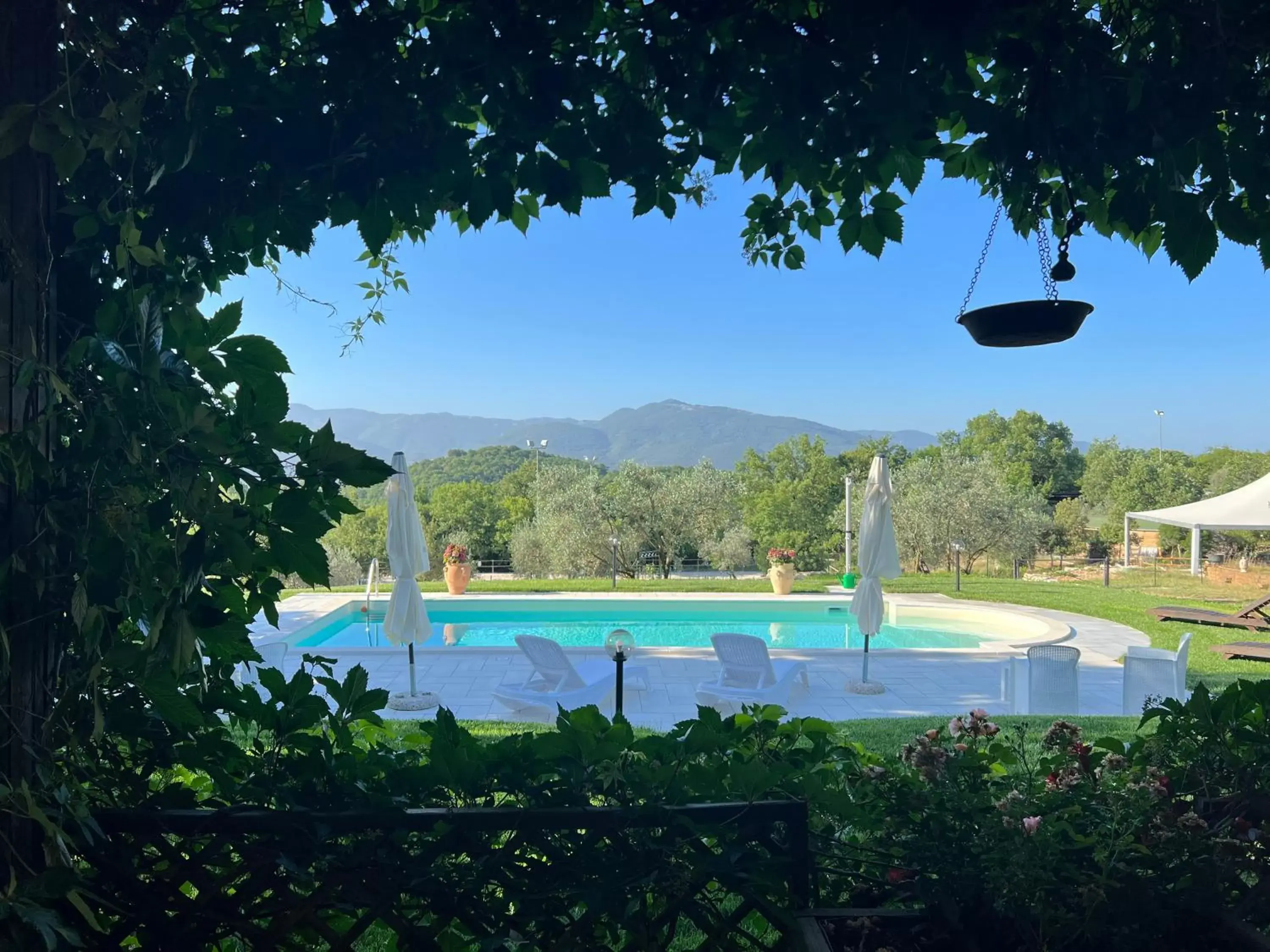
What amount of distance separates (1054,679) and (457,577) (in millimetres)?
10599

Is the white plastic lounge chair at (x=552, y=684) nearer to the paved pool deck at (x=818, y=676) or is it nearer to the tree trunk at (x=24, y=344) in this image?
the paved pool deck at (x=818, y=676)

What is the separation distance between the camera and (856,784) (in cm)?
176

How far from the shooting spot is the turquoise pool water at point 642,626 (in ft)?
41.2

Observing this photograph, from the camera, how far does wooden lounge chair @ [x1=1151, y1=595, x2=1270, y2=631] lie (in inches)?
437

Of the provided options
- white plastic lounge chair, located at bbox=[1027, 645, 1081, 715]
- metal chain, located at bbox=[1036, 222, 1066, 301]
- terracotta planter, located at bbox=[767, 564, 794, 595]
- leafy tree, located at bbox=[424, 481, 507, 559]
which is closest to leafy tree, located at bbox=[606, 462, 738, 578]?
terracotta planter, located at bbox=[767, 564, 794, 595]

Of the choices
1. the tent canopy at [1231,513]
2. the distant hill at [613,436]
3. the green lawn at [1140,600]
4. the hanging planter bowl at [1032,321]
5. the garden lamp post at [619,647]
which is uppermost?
the distant hill at [613,436]

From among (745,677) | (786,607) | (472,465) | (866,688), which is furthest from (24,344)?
(472,465)

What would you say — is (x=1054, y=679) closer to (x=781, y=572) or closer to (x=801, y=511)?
(x=781, y=572)

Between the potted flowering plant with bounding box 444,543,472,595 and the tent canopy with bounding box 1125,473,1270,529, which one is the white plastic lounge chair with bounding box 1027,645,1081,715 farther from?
the potted flowering plant with bounding box 444,543,472,595

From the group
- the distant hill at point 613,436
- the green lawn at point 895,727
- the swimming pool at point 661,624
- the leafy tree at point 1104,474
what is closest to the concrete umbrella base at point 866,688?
the green lawn at point 895,727

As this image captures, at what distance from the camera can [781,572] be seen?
15.1 metres

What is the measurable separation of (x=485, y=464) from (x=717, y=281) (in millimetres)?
68680

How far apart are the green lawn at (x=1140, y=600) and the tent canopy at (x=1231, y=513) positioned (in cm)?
150

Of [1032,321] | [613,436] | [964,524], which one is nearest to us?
[1032,321]
